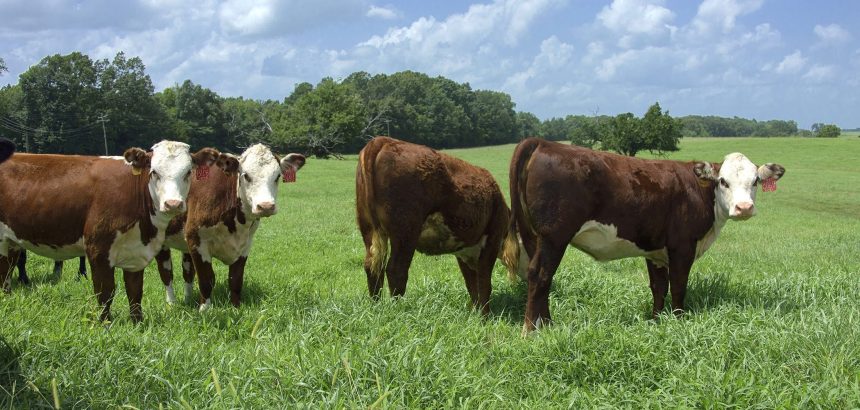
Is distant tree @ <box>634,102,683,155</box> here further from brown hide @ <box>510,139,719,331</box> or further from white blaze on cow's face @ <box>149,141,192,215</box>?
white blaze on cow's face @ <box>149,141,192,215</box>

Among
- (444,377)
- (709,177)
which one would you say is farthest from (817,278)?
(444,377)

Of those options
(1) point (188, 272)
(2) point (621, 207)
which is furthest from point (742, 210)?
(1) point (188, 272)

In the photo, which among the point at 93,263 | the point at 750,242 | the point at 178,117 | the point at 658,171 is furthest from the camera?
the point at 178,117

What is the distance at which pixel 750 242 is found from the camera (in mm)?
13961

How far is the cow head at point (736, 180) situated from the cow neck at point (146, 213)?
570 cm

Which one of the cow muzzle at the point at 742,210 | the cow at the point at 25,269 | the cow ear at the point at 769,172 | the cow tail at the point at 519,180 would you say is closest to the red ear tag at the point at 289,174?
the cow tail at the point at 519,180

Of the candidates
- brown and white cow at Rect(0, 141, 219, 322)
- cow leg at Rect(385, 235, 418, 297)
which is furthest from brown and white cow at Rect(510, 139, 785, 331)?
brown and white cow at Rect(0, 141, 219, 322)

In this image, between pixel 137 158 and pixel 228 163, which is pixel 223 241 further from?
pixel 137 158

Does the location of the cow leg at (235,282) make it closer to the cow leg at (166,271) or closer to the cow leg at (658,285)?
the cow leg at (166,271)

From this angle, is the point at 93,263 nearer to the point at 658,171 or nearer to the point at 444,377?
the point at 444,377

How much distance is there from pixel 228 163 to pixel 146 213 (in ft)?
3.72

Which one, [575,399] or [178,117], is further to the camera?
[178,117]

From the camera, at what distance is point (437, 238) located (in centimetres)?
703

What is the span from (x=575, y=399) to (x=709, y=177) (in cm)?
385
